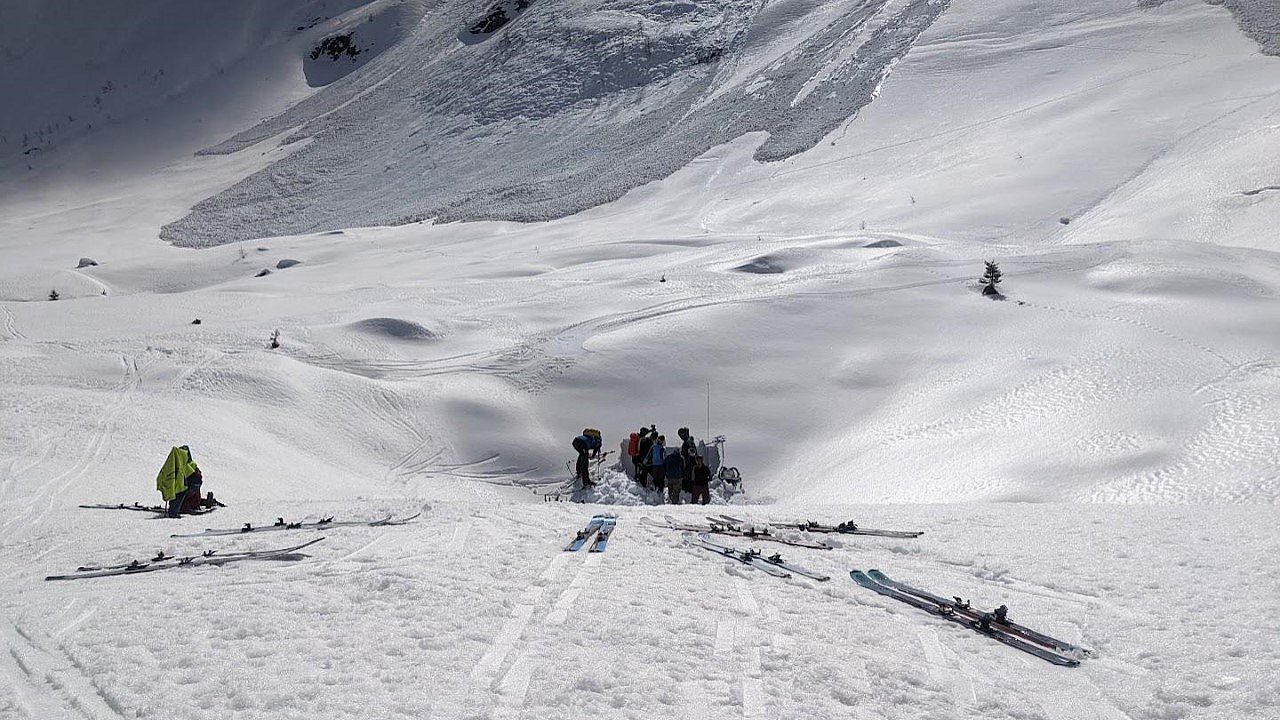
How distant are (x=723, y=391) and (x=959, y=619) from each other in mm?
12599

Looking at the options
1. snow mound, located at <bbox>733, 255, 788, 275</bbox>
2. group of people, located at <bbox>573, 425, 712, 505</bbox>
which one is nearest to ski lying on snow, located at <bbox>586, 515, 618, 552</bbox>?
group of people, located at <bbox>573, 425, 712, 505</bbox>

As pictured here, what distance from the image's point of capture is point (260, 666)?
5980 mm

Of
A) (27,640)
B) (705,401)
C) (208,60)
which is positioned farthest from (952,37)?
(208,60)

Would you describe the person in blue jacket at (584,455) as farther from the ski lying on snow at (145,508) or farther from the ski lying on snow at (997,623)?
the ski lying on snow at (997,623)

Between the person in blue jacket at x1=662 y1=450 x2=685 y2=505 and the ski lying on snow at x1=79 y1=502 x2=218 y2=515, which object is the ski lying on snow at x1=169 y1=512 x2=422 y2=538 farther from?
the person in blue jacket at x1=662 y1=450 x2=685 y2=505

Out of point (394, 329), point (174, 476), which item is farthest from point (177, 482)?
point (394, 329)

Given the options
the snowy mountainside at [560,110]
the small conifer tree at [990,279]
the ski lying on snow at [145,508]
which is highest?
the snowy mountainside at [560,110]

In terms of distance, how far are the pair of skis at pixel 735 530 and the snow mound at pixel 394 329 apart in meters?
13.4

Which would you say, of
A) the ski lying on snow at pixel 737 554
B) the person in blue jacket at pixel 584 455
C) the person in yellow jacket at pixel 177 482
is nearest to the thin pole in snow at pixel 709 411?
the person in blue jacket at pixel 584 455

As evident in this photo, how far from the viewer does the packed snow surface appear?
20.8 feet

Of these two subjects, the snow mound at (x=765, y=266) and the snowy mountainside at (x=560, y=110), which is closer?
the snow mound at (x=765, y=266)

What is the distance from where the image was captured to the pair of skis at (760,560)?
856cm

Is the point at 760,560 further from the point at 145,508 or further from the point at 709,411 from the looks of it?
the point at 709,411

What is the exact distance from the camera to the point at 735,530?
407 inches
